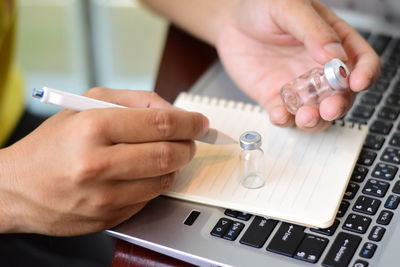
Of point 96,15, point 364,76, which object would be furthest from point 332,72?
point 96,15

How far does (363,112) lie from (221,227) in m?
0.25

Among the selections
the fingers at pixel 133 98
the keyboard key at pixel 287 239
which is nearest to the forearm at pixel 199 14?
the fingers at pixel 133 98

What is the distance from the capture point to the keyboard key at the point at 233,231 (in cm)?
54

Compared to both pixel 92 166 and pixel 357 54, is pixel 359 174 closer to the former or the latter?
pixel 357 54

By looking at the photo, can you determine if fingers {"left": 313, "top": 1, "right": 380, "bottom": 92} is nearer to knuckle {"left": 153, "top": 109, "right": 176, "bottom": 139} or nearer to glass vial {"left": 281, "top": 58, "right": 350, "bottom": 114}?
glass vial {"left": 281, "top": 58, "right": 350, "bottom": 114}

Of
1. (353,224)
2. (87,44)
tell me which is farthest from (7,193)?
(87,44)

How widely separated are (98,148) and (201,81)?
30 centimetres

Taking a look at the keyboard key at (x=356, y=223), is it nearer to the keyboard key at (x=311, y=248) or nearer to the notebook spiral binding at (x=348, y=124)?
the keyboard key at (x=311, y=248)

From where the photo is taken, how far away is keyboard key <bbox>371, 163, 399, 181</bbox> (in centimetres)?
60

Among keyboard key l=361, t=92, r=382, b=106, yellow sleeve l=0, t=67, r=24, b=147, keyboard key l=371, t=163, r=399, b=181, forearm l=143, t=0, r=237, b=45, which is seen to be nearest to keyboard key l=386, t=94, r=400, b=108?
keyboard key l=361, t=92, r=382, b=106

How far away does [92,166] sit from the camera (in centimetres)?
51

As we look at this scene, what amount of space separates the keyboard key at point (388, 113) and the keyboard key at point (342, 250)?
→ 8.1 inches

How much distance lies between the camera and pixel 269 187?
1.92ft

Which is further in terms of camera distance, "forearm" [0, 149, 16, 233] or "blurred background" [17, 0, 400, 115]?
"blurred background" [17, 0, 400, 115]
